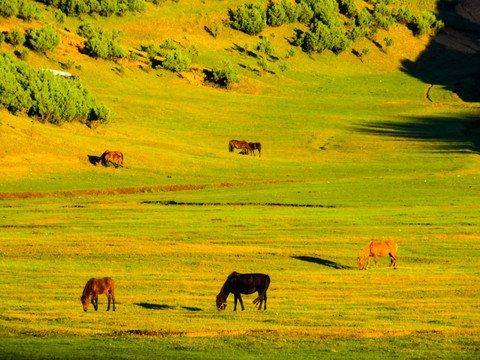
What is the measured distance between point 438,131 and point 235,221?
7076 cm

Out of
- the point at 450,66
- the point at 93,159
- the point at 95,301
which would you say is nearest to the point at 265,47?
the point at 450,66

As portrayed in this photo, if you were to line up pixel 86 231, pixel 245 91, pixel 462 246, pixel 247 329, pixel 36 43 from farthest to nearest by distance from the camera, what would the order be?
pixel 245 91
pixel 36 43
pixel 86 231
pixel 462 246
pixel 247 329

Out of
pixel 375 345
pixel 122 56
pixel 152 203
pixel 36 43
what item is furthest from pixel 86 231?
pixel 122 56

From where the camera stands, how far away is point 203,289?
32906mm

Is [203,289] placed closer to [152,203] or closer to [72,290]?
[72,290]

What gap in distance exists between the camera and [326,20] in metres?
185

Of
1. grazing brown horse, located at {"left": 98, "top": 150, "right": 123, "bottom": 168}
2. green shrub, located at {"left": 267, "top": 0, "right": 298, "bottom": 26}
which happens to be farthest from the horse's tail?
green shrub, located at {"left": 267, "top": 0, "right": 298, "bottom": 26}

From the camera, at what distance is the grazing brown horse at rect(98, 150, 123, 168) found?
265 ft

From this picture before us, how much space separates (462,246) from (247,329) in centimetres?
2063

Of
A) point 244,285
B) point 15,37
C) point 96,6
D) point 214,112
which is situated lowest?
point 244,285

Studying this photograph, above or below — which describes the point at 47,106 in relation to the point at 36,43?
below

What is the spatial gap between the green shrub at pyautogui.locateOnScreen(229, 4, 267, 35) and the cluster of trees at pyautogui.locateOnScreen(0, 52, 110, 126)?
75873 millimetres

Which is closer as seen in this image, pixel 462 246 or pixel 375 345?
pixel 375 345

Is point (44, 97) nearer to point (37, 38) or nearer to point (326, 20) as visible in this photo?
point (37, 38)
